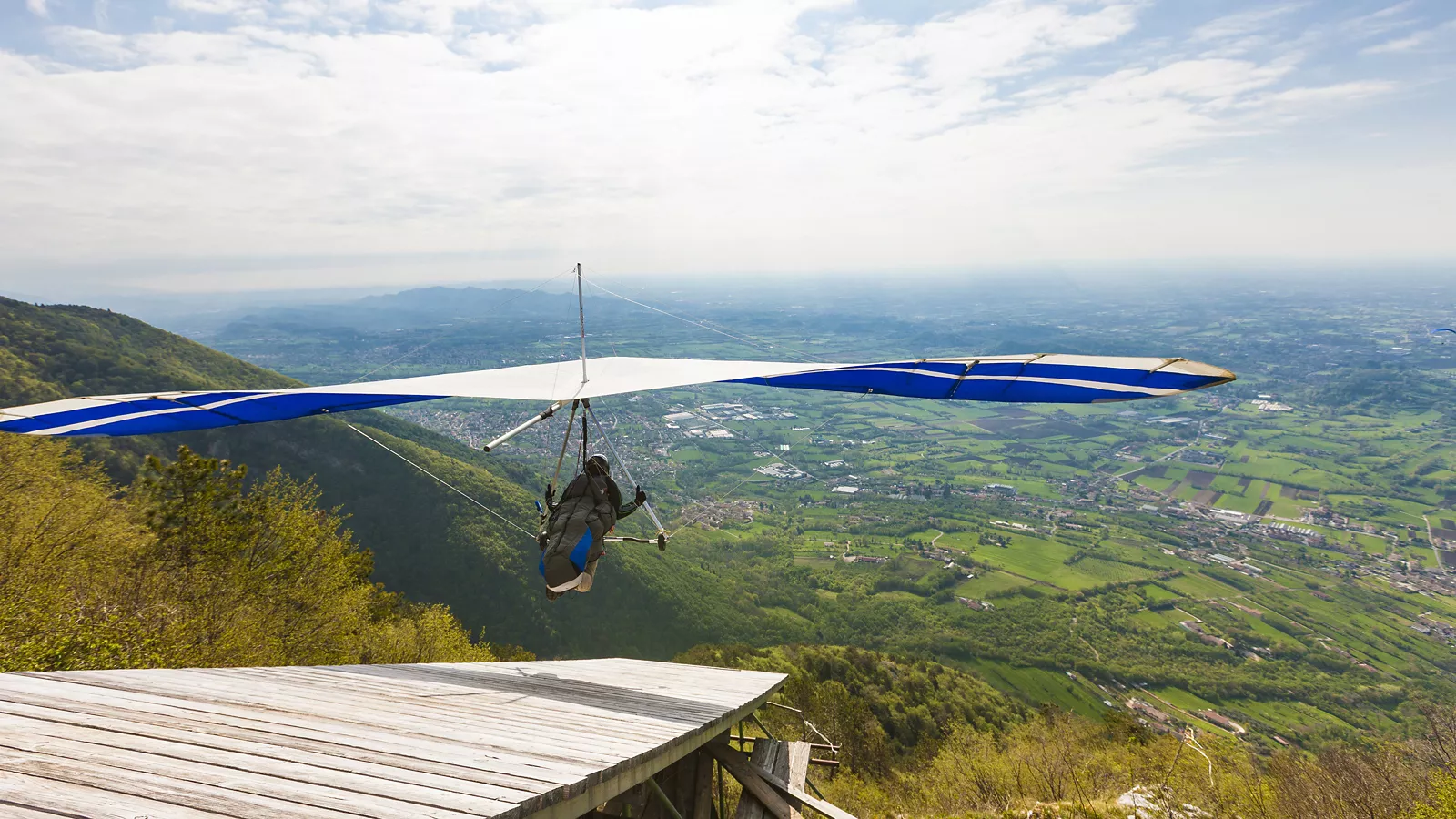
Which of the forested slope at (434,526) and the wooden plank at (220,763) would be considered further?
the forested slope at (434,526)

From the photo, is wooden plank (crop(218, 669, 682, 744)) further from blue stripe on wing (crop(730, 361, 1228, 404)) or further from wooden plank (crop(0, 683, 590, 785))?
blue stripe on wing (crop(730, 361, 1228, 404))

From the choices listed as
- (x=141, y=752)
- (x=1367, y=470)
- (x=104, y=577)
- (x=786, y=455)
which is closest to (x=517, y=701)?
(x=141, y=752)

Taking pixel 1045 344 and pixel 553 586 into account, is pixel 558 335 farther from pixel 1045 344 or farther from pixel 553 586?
pixel 1045 344

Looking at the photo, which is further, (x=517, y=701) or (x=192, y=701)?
(x=517, y=701)

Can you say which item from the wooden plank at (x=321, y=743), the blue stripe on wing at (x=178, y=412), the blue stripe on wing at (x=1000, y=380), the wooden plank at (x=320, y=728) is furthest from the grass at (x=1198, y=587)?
the blue stripe on wing at (x=178, y=412)

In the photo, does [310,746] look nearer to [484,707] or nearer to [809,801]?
[484,707]

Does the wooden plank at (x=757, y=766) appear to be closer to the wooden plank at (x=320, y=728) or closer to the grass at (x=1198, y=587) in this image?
the wooden plank at (x=320, y=728)
